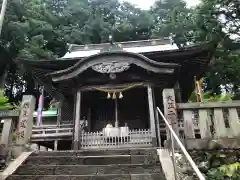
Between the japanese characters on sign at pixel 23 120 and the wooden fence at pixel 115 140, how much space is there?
10.1ft

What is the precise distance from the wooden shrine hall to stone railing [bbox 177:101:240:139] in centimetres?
271

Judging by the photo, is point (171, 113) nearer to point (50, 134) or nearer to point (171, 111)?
point (171, 111)

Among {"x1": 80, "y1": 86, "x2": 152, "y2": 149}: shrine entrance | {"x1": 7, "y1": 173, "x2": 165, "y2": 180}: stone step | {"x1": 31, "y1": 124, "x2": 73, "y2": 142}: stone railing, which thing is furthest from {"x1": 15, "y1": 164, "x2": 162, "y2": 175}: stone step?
{"x1": 80, "y1": 86, "x2": 152, "y2": 149}: shrine entrance

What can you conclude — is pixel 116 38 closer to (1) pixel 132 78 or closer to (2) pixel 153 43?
(2) pixel 153 43

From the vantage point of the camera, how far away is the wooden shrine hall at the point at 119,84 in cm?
947

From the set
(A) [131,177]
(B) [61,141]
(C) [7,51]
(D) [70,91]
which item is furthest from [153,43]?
(C) [7,51]

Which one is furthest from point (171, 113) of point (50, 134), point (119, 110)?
point (50, 134)

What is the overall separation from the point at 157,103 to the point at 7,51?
20.3 m

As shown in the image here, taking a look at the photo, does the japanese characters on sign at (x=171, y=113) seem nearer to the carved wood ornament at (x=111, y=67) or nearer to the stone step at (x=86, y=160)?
the stone step at (x=86, y=160)

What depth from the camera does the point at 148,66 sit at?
9.76 m

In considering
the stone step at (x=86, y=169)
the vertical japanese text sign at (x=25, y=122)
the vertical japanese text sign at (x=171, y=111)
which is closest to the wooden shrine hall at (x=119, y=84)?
the vertical japanese text sign at (x=171, y=111)

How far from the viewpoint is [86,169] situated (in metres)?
5.36

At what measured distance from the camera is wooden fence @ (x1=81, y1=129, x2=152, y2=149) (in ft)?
30.2

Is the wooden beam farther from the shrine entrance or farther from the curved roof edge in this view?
the shrine entrance
